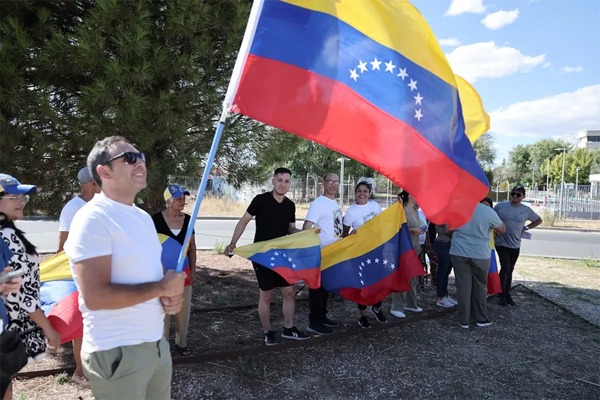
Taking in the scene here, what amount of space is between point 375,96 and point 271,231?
7.64 ft

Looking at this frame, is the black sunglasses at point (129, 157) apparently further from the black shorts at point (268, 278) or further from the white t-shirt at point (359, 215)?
the white t-shirt at point (359, 215)

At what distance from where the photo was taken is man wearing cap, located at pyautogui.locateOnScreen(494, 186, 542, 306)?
716 cm

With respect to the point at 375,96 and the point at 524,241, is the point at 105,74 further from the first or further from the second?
the point at 524,241

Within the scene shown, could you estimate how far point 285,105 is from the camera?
3146 millimetres

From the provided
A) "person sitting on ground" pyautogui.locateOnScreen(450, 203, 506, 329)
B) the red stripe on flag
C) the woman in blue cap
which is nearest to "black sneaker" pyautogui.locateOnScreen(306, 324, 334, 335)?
"person sitting on ground" pyautogui.locateOnScreen(450, 203, 506, 329)

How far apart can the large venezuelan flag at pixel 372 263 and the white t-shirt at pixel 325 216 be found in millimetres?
123

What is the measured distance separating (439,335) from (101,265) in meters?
4.77

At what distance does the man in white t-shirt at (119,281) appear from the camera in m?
2.04

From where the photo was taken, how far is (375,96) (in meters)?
3.28

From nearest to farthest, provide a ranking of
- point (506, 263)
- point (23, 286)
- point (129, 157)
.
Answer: point (129, 157)
point (23, 286)
point (506, 263)

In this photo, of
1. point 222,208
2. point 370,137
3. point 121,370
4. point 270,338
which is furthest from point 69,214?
point 222,208

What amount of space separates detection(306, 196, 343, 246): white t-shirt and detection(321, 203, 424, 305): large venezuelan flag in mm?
123

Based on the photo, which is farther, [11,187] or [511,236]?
[511,236]

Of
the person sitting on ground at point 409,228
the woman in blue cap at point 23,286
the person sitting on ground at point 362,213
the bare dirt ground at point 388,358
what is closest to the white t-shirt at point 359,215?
the person sitting on ground at point 362,213
